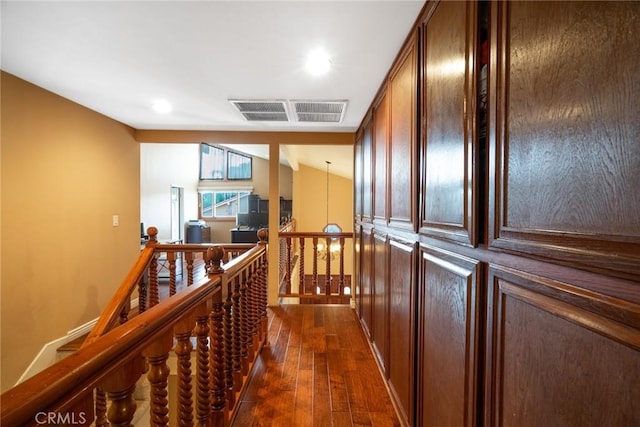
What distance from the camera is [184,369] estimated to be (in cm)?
104

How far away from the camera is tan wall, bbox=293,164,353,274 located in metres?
8.12

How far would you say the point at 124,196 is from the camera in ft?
11.0

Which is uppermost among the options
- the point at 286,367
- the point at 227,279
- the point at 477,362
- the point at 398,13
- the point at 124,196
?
the point at 398,13

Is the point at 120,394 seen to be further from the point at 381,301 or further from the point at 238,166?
the point at 238,166

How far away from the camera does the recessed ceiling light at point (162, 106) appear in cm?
260

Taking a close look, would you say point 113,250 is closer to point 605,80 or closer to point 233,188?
point 605,80

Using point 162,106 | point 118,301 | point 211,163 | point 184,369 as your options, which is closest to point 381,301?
point 184,369

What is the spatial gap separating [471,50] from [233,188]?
9390 millimetres

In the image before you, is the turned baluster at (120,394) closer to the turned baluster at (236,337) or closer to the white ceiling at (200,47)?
the turned baluster at (236,337)

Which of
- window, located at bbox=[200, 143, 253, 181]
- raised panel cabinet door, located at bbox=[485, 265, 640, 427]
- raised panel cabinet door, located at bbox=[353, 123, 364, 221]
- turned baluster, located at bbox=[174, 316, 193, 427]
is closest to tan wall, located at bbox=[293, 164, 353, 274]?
window, located at bbox=[200, 143, 253, 181]

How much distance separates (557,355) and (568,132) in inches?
19.1

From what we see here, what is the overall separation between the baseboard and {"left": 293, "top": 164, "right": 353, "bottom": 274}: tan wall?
572cm

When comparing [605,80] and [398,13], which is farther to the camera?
[398,13]

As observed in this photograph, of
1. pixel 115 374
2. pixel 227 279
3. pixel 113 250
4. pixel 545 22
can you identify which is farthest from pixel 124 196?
pixel 545 22
